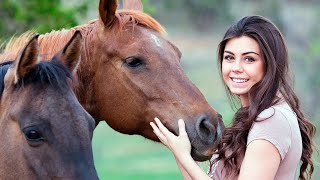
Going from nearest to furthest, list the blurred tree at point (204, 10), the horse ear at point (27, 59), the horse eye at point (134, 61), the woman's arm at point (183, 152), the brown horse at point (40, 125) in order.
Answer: the brown horse at point (40, 125) < the horse ear at point (27, 59) < the woman's arm at point (183, 152) < the horse eye at point (134, 61) < the blurred tree at point (204, 10)

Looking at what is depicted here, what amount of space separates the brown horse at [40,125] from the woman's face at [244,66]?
80cm

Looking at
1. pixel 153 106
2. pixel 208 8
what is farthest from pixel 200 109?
pixel 208 8

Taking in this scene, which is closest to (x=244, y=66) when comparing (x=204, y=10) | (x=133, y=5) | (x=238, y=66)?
(x=238, y=66)

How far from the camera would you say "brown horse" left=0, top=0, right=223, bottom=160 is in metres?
4.82

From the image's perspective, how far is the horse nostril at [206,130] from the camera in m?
4.68

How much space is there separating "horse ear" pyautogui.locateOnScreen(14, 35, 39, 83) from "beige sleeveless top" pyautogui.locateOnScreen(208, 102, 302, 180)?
1133mm

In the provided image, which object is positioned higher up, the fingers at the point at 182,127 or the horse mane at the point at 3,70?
the horse mane at the point at 3,70

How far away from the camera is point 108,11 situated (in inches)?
200

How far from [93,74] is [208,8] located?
43.4 ft

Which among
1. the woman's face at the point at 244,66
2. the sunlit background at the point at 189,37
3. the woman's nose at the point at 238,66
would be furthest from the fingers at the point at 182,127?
the sunlit background at the point at 189,37

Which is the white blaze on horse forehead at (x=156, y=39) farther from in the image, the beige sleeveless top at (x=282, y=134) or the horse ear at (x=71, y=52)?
the beige sleeveless top at (x=282, y=134)

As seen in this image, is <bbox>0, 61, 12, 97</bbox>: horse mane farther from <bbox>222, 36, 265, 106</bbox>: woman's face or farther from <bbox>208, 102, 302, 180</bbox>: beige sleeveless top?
<bbox>208, 102, 302, 180</bbox>: beige sleeveless top

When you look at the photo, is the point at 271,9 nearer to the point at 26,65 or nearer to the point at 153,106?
the point at 153,106

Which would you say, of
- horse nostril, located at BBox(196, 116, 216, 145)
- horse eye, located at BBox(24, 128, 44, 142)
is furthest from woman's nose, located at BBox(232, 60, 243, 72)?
horse eye, located at BBox(24, 128, 44, 142)
